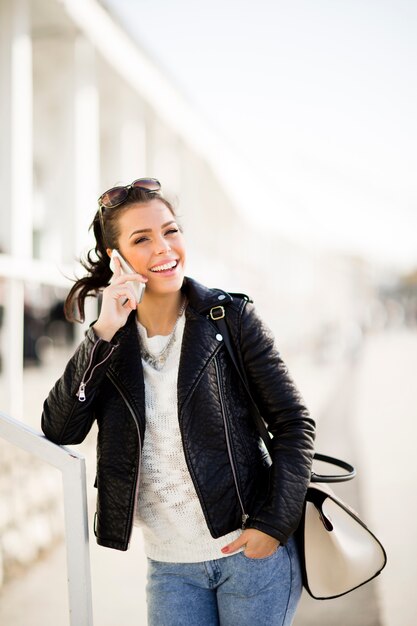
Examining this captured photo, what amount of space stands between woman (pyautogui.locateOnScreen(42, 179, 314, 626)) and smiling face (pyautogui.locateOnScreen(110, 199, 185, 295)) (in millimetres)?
47

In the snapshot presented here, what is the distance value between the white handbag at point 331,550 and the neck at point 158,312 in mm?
688

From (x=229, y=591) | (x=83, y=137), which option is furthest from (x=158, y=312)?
(x=83, y=137)

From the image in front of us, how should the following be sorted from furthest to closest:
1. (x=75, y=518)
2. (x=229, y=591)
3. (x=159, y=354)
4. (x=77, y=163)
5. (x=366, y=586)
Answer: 1. (x=77, y=163)
2. (x=366, y=586)
3. (x=159, y=354)
4. (x=229, y=591)
5. (x=75, y=518)

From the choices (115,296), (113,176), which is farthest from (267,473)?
(113,176)

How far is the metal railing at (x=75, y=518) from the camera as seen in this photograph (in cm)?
164

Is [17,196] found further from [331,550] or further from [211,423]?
[331,550]

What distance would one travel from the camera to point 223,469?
1.73 metres

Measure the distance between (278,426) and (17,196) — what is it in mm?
3074

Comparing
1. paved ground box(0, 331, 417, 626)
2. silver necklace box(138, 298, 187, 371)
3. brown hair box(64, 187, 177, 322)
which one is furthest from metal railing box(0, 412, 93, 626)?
paved ground box(0, 331, 417, 626)

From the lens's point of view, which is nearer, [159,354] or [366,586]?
[159,354]

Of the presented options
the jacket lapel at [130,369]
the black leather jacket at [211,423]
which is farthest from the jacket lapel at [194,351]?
the jacket lapel at [130,369]

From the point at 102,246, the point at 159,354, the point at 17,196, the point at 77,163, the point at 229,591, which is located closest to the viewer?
the point at 229,591

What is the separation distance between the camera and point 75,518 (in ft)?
5.41

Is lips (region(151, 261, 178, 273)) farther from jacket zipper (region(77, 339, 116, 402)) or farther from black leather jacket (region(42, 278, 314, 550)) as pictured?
jacket zipper (region(77, 339, 116, 402))
